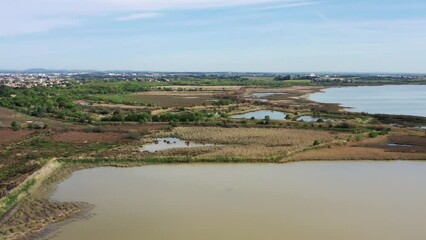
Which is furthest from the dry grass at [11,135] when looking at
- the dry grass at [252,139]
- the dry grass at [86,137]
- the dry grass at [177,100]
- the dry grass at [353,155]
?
the dry grass at [177,100]

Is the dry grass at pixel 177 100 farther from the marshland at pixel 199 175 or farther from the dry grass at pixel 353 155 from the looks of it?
the dry grass at pixel 353 155

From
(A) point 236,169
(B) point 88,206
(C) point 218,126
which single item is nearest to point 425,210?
(A) point 236,169

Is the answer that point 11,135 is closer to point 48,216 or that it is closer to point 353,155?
point 48,216

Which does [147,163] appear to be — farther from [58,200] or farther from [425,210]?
[425,210]

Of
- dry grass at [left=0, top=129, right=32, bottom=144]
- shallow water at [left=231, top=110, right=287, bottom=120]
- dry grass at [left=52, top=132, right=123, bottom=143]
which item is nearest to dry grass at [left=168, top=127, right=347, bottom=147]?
dry grass at [left=52, top=132, right=123, bottom=143]

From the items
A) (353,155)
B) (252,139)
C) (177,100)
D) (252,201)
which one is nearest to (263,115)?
(252,139)

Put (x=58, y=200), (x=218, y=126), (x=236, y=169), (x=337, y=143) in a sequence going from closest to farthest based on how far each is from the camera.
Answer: (x=58, y=200), (x=236, y=169), (x=337, y=143), (x=218, y=126)

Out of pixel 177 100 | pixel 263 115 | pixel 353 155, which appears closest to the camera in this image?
pixel 353 155

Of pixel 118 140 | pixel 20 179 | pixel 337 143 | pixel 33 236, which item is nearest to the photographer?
pixel 33 236
